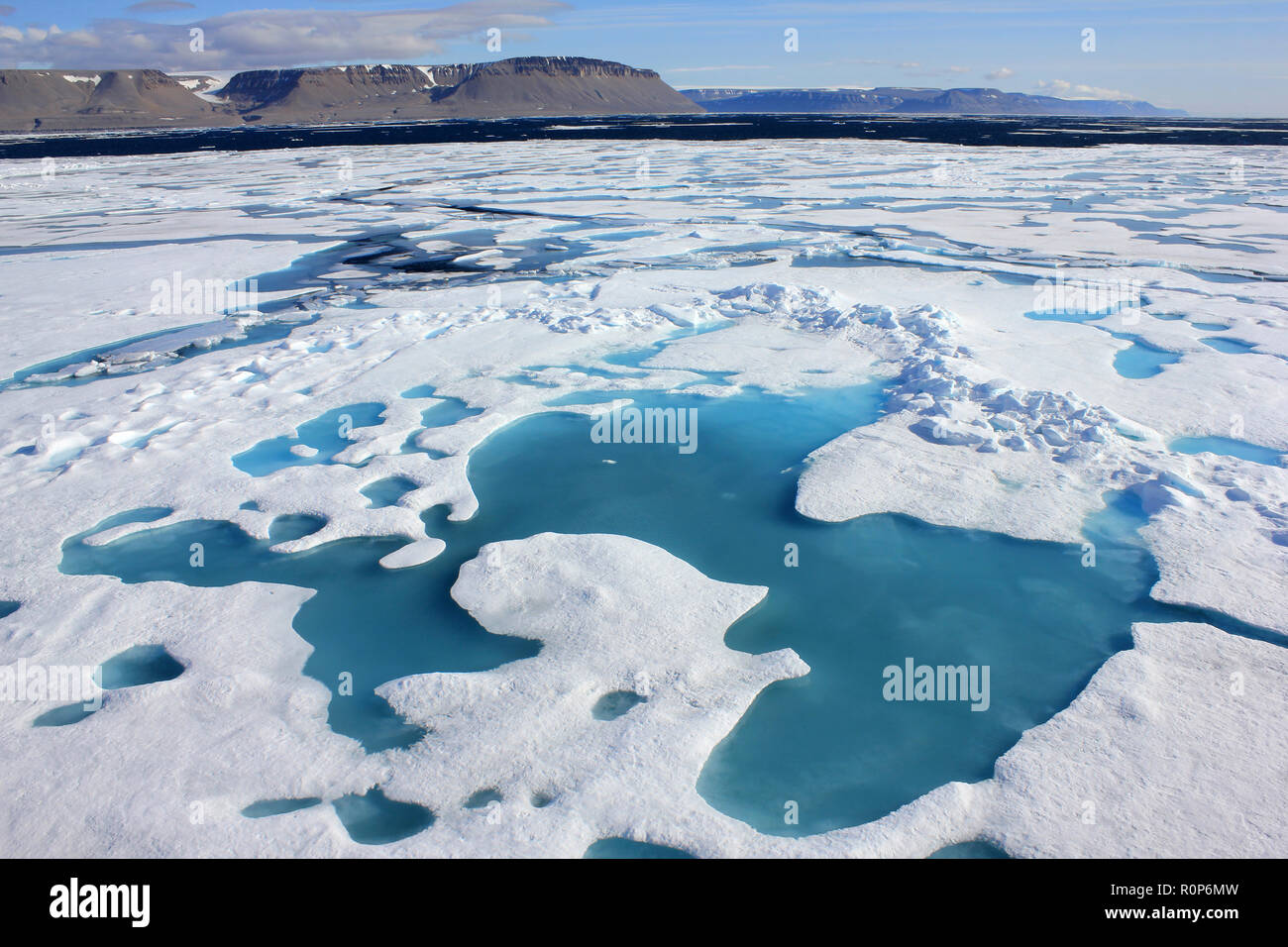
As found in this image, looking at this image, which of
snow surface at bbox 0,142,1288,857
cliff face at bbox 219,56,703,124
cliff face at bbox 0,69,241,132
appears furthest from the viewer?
cliff face at bbox 219,56,703,124

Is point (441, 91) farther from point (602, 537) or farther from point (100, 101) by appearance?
point (602, 537)

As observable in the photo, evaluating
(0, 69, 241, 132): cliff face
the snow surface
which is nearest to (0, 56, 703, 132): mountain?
(0, 69, 241, 132): cliff face

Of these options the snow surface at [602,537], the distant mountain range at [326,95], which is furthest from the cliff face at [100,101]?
the snow surface at [602,537]

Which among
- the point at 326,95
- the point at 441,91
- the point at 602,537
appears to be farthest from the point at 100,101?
the point at 602,537

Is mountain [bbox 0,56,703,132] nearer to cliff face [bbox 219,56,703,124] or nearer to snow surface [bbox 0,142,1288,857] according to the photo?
cliff face [bbox 219,56,703,124]

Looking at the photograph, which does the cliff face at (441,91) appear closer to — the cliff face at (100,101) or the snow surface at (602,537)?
the cliff face at (100,101)
